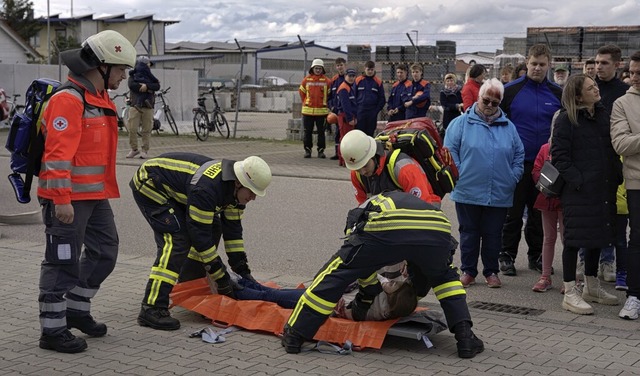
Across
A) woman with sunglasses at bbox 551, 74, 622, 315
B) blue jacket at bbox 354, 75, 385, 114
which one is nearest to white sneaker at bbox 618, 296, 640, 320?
woman with sunglasses at bbox 551, 74, 622, 315

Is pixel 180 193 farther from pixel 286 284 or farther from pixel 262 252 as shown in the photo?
pixel 262 252

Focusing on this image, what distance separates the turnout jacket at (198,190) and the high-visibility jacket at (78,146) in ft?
1.64

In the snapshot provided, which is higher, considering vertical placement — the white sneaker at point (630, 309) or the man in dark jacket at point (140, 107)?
the man in dark jacket at point (140, 107)

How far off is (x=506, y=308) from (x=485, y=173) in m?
1.20

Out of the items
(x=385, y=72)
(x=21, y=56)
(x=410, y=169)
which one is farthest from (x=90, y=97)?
(x=21, y=56)

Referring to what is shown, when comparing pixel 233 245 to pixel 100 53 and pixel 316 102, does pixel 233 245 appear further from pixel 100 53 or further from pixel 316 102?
pixel 316 102

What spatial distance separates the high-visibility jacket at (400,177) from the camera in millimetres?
6320

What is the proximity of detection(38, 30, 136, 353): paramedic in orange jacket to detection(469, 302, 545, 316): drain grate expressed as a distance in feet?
9.85

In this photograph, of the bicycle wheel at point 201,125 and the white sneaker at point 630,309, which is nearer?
the white sneaker at point 630,309

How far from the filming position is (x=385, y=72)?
2281 cm

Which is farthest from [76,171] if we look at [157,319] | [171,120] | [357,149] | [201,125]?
[171,120]

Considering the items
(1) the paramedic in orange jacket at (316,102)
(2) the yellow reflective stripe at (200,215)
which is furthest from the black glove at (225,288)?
(1) the paramedic in orange jacket at (316,102)

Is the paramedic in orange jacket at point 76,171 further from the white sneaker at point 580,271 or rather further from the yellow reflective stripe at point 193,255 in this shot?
the white sneaker at point 580,271

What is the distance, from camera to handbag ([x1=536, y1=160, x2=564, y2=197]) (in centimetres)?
723
